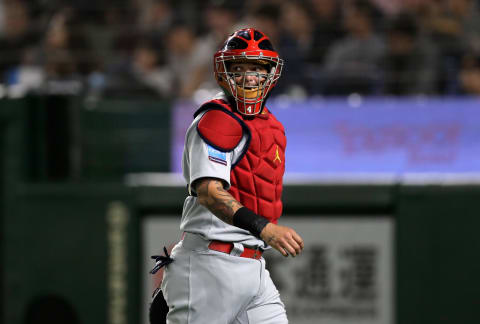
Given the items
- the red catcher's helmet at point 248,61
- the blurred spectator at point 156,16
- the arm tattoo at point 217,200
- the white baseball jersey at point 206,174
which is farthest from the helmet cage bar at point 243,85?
the blurred spectator at point 156,16

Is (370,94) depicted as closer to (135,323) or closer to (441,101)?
(441,101)

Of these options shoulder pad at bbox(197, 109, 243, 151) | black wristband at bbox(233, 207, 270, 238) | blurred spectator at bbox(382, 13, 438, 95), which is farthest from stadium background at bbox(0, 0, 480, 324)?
black wristband at bbox(233, 207, 270, 238)

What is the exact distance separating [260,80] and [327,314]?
3.29 meters

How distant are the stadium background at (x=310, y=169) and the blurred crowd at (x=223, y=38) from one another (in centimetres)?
2

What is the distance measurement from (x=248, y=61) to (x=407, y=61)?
Answer: 373 cm

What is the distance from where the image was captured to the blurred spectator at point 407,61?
20.9 feet

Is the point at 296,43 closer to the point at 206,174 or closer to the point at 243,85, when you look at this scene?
the point at 243,85

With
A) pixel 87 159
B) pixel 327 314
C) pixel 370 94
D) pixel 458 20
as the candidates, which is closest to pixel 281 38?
pixel 370 94

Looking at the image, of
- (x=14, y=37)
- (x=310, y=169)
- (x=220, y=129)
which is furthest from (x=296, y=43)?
(x=220, y=129)

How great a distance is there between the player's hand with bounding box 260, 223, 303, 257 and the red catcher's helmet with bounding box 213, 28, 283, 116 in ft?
1.70

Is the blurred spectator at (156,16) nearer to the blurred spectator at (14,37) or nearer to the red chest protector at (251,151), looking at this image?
the blurred spectator at (14,37)

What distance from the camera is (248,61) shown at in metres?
3.01

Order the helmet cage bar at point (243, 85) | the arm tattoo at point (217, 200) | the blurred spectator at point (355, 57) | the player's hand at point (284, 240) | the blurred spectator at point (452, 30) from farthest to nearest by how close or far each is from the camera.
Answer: the blurred spectator at point (355, 57)
the blurred spectator at point (452, 30)
the helmet cage bar at point (243, 85)
the arm tattoo at point (217, 200)
the player's hand at point (284, 240)

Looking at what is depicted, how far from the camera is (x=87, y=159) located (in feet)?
21.3
